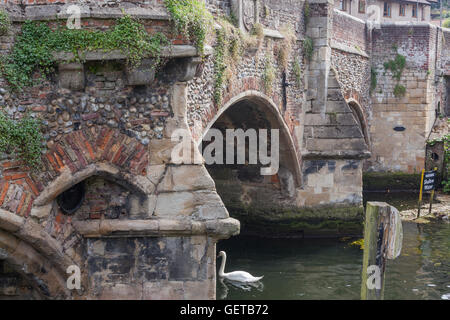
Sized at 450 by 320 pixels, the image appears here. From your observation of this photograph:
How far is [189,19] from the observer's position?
7672 mm

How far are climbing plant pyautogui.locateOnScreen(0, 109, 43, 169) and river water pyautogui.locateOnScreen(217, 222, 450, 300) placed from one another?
18.8ft

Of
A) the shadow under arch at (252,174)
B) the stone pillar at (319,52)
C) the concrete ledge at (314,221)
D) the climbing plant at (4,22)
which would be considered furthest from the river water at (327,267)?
the climbing plant at (4,22)

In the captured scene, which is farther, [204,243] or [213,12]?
[213,12]

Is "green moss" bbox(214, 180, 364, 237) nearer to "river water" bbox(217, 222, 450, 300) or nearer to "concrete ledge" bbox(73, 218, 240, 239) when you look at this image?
"river water" bbox(217, 222, 450, 300)

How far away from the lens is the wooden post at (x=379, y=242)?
6.25 m

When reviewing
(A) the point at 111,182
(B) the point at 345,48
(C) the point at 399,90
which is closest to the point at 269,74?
(B) the point at 345,48

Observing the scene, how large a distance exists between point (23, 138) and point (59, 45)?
1070mm

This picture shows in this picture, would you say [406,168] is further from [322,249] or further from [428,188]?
[322,249]

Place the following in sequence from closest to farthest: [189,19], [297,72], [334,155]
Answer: [189,19] < [297,72] < [334,155]

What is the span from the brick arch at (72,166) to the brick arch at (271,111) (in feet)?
8.60

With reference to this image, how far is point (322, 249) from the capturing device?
1550 centimetres

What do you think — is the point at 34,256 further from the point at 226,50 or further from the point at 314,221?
the point at 314,221

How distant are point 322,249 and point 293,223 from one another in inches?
45.4

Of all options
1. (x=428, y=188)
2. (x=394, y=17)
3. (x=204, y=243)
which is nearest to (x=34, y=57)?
(x=204, y=243)
